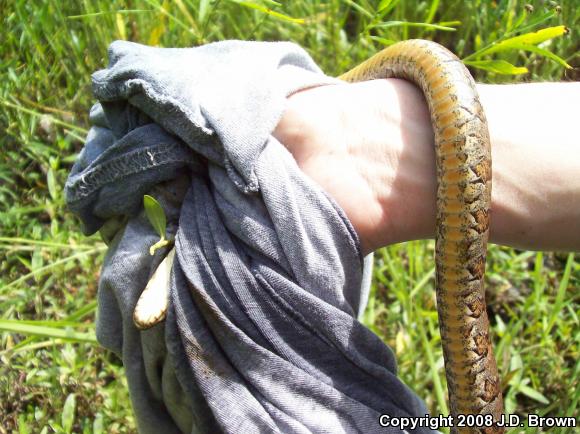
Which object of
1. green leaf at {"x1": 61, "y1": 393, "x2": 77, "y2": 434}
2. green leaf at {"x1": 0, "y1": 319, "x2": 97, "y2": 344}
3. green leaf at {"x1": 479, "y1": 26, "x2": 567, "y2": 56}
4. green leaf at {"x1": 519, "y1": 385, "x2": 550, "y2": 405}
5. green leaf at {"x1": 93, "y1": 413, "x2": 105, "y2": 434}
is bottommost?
green leaf at {"x1": 519, "y1": 385, "x2": 550, "y2": 405}

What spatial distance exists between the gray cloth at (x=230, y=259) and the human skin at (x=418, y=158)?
3.8 inches

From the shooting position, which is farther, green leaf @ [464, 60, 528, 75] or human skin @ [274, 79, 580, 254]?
green leaf @ [464, 60, 528, 75]

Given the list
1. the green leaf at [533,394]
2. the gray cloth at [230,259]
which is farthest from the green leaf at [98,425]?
the green leaf at [533,394]

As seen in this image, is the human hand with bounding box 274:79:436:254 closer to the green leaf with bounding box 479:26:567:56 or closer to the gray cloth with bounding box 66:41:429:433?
the gray cloth with bounding box 66:41:429:433

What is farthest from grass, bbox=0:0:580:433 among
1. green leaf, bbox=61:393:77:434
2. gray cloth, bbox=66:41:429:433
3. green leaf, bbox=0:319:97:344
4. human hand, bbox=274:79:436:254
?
gray cloth, bbox=66:41:429:433

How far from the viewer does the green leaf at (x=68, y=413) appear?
1.90 metres

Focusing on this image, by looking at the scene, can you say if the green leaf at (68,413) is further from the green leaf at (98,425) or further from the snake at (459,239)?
the snake at (459,239)

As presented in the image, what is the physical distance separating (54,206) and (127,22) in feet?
2.69

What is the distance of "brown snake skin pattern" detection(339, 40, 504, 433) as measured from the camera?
1369mm

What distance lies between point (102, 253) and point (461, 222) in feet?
4.85

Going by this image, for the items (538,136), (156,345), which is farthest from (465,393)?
(156,345)

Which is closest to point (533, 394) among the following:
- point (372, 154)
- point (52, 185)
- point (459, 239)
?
point (459, 239)

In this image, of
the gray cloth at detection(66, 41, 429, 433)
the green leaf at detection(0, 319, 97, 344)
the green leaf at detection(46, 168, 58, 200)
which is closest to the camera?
the gray cloth at detection(66, 41, 429, 433)

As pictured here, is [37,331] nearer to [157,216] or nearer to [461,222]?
[157,216]
